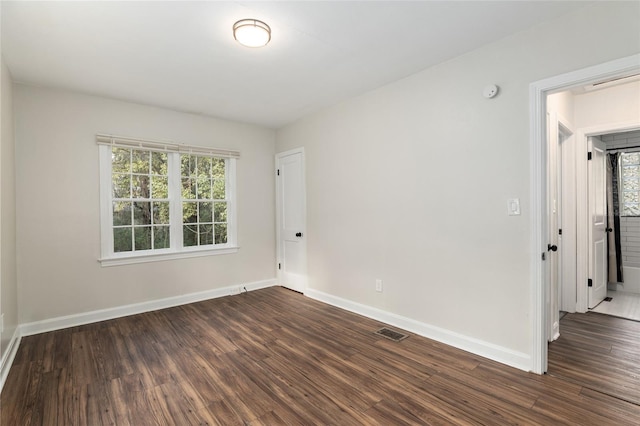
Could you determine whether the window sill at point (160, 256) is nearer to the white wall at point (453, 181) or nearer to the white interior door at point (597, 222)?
the white wall at point (453, 181)

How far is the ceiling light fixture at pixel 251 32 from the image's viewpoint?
86.5 inches

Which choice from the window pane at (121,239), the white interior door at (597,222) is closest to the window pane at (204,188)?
the window pane at (121,239)

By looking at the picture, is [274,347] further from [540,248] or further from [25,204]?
[25,204]

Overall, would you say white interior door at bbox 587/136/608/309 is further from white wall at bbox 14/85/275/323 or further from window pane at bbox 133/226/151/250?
window pane at bbox 133/226/151/250

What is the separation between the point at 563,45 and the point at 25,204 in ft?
16.7

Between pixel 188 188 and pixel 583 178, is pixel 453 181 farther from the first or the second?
pixel 188 188

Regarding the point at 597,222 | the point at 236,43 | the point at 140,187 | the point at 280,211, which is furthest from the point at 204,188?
the point at 597,222

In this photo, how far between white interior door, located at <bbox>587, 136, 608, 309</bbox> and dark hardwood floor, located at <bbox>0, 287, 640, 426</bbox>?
2302 mm

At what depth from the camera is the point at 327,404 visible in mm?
2002

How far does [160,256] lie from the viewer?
401cm

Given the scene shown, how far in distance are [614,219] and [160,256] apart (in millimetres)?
6651

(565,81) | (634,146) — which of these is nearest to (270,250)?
(565,81)

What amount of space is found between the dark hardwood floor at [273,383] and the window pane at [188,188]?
1841 mm

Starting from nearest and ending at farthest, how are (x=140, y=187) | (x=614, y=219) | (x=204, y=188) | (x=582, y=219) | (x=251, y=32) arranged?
(x=251, y=32), (x=582, y=219), (x=140, y=187), (x=204, y=188), (x=614, y=219)
